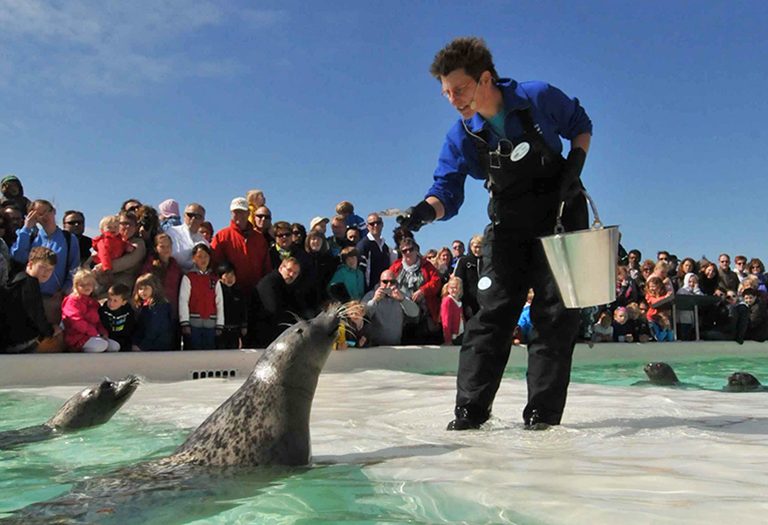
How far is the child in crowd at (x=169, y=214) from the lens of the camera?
347 inches

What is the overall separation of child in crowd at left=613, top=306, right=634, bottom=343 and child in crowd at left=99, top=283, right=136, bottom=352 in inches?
294

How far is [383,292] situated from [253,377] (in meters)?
6.10

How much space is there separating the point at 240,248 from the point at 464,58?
18.7 ft

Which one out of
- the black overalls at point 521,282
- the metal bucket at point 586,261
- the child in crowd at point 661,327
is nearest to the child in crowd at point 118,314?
the black overalls at point 521,282

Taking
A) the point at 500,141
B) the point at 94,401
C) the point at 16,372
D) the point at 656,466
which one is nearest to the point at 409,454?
the point at 656,466

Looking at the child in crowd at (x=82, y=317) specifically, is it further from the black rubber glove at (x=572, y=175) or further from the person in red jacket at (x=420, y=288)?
the black rubber glove at (x=572, y=175)

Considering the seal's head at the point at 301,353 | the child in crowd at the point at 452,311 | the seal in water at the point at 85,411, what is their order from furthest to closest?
the child in crowd at the point at 452,311, the seal in water at the point at 85,411, the seal's head at the point at 301,353

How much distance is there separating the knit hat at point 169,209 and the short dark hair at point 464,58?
20.8 ft

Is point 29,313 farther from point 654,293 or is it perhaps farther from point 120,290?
point 654,293

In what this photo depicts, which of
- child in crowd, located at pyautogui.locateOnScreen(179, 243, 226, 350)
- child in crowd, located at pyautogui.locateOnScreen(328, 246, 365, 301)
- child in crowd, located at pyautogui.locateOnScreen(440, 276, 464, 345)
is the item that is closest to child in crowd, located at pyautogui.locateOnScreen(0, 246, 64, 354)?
child in crowd, located at pyautogui.locateOnScreen(179, 243, 226, 350)

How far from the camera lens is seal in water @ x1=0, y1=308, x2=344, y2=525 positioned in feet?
6.84

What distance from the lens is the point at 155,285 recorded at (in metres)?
7.57

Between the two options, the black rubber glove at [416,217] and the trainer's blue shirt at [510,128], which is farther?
the black rubber glove at [416,217]

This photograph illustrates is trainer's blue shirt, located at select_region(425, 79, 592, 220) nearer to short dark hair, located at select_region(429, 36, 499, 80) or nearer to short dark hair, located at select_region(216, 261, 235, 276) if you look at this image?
short dark hair, located at select_region(429, 36, 499, 80)
